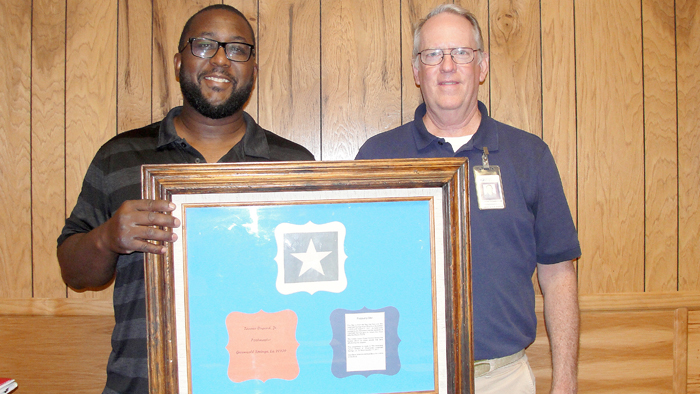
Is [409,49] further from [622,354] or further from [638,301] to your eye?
[622,354]

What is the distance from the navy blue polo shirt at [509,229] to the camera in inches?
52.7

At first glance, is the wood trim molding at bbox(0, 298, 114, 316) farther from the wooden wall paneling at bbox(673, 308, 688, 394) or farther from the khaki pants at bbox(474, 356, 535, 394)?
the wooden wall paneling at bbox(673, 308, 688, 394)

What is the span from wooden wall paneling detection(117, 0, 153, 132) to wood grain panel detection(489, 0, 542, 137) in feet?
4.79

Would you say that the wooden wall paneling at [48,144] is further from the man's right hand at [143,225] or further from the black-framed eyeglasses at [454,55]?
the black-framed eyeglasses at [454,55]

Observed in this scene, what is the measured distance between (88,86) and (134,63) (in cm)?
21

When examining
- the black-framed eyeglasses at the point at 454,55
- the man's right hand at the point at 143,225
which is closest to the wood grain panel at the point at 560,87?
the black-framed eyeglasses at the point at 454,55

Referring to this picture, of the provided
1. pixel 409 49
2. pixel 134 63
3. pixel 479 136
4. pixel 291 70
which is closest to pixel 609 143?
pixel 479 136

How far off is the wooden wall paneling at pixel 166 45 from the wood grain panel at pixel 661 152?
6.32 ft

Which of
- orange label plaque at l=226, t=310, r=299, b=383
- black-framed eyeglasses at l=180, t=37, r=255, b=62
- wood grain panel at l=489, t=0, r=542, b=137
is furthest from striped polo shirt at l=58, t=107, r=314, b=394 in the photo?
wood grain panel at l=489, t=0, r=542, b=137

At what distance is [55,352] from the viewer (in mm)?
1780

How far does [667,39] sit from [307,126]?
1660mm

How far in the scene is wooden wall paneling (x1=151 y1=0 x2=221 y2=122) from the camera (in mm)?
1789

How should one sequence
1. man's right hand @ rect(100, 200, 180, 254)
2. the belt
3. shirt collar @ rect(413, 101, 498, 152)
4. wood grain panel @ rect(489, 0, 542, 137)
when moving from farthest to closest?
wood grain panel @ rect(489, 0, 542, 137) → shirt collar @ rect(413, 101, 498, 152) → the belt → man's right hand @ rect(100, 200, 180, 254)

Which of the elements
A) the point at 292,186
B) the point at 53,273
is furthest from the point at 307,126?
the point at 53,273
